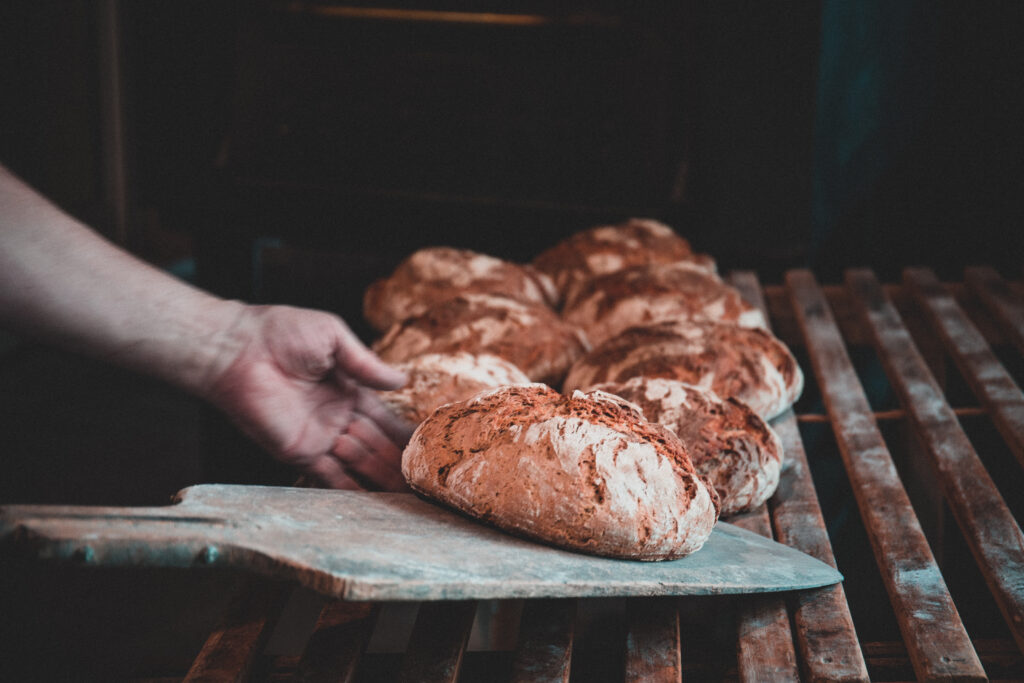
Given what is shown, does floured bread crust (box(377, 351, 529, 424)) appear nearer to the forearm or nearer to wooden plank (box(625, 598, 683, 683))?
the forearm

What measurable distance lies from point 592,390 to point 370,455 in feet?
1.41

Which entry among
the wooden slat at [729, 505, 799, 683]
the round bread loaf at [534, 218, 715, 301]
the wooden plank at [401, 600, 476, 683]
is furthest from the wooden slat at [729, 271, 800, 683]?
the round bread loaf at [534, 218, 715, 301]

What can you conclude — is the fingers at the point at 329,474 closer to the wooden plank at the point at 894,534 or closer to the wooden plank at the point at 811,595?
the wooden plank at the point at 811,595

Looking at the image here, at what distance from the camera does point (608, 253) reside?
113 inches

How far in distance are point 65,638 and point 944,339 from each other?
8.84 ft

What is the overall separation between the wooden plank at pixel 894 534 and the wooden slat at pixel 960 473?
8cm

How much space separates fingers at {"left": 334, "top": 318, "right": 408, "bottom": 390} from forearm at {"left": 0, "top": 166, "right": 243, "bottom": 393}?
19 cm

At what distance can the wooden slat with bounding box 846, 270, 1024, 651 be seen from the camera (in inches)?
54.2

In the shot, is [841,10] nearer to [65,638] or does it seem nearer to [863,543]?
[863,543]

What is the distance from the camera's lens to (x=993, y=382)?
212 centimetres

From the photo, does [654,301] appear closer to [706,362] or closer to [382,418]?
[706,362]

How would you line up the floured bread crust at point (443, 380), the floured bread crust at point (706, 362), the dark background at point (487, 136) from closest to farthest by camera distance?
the floured bread crust at point (443, 380) < the floured bread crust at point (706, 362) < the dark background at point (487, 136)

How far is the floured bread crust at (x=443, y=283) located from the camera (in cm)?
260

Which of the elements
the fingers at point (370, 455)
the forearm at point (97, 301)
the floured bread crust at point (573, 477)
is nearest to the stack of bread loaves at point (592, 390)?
the floured bread crust at point (573, 477)
